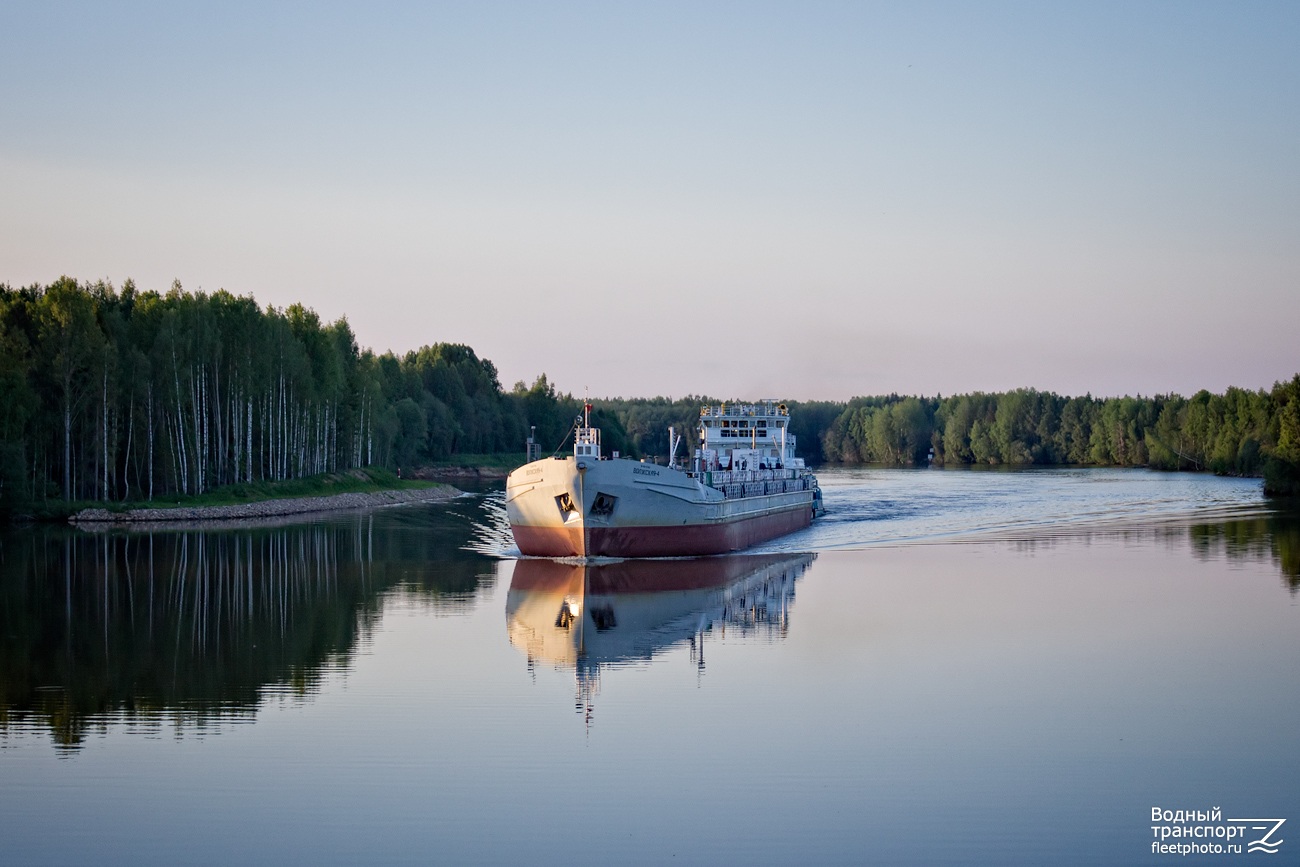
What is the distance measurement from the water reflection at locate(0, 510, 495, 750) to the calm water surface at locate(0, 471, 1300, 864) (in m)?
0.14

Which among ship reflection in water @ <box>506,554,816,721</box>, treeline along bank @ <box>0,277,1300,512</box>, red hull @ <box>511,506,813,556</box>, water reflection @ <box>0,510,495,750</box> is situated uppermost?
treeline along bank @ <box>0,277,1300,512</box>

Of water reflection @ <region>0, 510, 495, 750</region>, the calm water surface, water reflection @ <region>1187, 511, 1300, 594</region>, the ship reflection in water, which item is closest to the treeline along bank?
water reflection @ <region>0, 510, 495, 750</region>

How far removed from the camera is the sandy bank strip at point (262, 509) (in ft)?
182

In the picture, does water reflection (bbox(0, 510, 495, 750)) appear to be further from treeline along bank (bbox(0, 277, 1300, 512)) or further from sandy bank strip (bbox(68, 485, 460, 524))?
treeline along bank (bbox(0, 277, 1300, 512))

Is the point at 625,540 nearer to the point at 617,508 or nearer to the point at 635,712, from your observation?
the point at 617,508

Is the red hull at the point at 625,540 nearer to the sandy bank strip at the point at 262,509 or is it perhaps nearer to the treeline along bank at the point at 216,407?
the sandy bank strip at the point at 262,509

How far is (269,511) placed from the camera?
63.6 m

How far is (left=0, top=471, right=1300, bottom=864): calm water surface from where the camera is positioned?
13.1 meters

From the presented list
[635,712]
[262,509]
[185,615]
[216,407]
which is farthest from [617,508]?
[216,407]

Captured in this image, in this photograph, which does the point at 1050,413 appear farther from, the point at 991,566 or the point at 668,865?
the point at 668,865

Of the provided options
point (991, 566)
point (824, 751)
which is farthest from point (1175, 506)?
point (824, 751)

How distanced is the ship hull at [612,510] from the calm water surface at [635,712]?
7.92 ft

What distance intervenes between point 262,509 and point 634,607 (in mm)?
38834

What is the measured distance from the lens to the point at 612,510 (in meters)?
39.0
